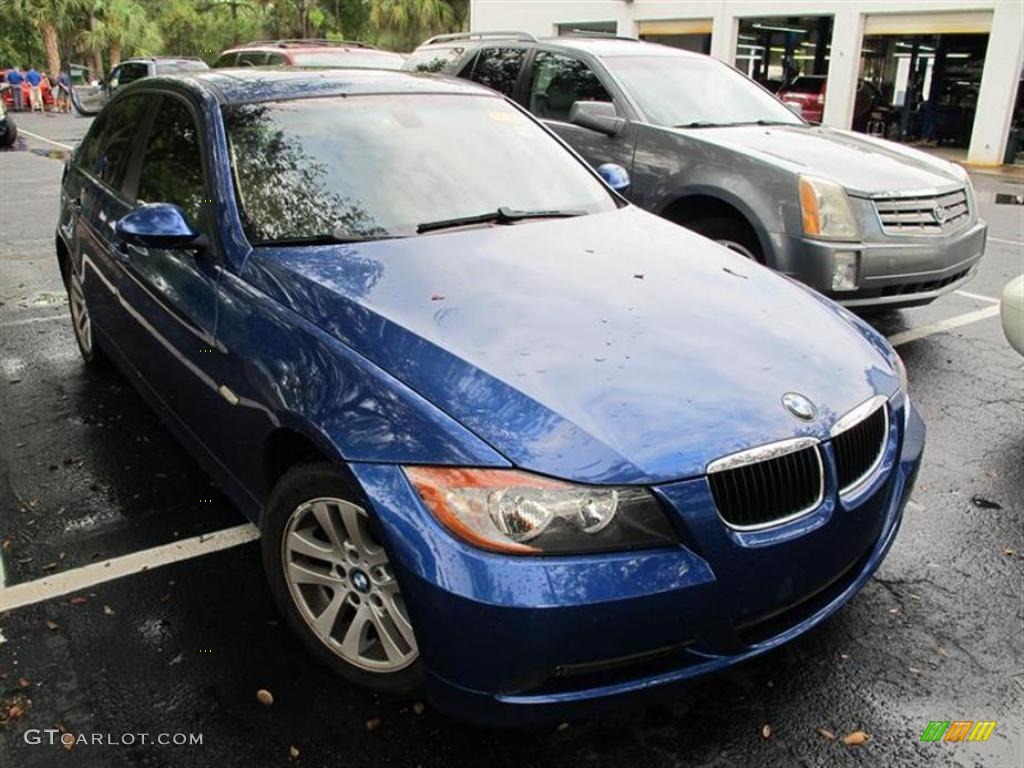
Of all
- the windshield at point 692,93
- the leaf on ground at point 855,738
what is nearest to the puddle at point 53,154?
the windshield at point 692,93

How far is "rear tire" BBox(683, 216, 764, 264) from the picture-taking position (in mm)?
5516

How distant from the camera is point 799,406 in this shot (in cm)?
240

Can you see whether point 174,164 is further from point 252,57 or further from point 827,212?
point 252,57

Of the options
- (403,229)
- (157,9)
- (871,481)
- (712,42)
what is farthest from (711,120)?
(157,9)

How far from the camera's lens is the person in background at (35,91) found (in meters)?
32.3

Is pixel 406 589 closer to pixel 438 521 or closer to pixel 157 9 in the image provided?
pixel 438 521

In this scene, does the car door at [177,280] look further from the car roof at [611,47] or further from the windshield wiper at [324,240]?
the car roof at [611,47]

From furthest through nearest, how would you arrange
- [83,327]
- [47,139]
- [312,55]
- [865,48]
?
[865,48] → [47,139] → [312,55] → [83,327]

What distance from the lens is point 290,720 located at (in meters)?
2.51

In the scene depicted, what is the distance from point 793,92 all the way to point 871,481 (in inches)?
875

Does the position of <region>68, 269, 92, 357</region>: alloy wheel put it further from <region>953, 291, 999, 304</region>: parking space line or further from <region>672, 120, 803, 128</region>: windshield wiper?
<region>953, 291, 999, 304</region>: parking space line

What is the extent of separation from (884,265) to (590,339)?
328cm

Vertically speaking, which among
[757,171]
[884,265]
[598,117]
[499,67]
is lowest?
[884,265]

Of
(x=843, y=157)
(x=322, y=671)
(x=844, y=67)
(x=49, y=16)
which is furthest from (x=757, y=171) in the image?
(x=49, y=16)
